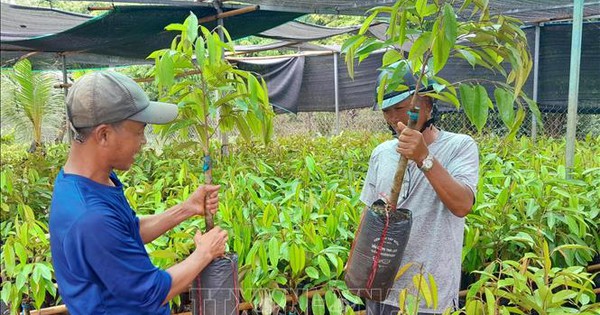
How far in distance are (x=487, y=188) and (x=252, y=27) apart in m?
2.90

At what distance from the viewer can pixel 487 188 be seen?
2621mm

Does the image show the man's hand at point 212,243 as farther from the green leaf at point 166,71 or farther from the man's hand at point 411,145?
the man's hand at point 411,145

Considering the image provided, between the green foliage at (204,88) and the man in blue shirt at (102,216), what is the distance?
232 millimetres

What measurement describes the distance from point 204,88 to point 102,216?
1.81 feet

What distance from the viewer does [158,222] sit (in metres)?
1.56

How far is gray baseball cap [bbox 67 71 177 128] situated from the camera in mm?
1199

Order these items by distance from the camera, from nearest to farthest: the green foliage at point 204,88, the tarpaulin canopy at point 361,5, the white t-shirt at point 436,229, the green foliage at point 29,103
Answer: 1. the green foliage at point 204,88
2. the white t-shirt at point 436,229
3. the tarpaulin canopy at point 361,5
4. the green foliage at point 29,103

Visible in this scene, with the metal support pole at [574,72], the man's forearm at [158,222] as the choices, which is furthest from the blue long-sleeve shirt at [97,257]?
the metal support pole at [574,72]

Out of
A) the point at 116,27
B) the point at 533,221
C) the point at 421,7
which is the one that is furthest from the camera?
the point at 116,27

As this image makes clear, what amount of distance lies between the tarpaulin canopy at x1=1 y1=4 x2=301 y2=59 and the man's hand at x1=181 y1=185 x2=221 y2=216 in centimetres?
245

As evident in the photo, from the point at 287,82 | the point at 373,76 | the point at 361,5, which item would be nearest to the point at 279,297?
the point at 361,5

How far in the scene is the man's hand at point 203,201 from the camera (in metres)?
1.53

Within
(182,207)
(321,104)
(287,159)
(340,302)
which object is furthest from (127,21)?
(321,104)

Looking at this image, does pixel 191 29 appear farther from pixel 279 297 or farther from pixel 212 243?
pixel 279 297
